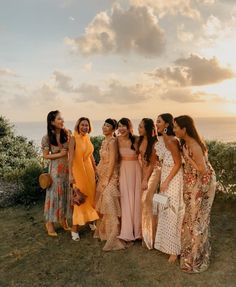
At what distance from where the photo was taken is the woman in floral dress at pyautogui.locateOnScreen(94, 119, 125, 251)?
7.22 m

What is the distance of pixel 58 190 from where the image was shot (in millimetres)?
7895

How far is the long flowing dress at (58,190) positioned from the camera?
25.7ft

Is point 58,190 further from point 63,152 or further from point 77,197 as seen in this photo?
point 63,152

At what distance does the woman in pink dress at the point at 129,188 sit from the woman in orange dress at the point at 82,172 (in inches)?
26.8

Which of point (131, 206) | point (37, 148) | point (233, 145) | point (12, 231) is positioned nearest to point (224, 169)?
point (233, 145)

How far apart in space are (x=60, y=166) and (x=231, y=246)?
139 inches

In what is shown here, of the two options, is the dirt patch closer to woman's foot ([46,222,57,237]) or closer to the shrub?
woman's foot ([46,222,57,237])

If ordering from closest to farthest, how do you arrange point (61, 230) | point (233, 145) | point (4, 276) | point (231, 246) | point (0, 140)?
point (4, 276) < point (231, 246) < point (61, 230) < point (233, 145) < point (0, 140)

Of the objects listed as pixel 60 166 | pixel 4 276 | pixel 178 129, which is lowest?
pixel 4 276

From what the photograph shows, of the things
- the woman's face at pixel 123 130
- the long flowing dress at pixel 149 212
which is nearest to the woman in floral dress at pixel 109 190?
the woman's face at pixel 123 130

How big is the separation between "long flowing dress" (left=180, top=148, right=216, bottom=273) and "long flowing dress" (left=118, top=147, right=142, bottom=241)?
3.79 feet

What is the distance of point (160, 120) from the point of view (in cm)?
657

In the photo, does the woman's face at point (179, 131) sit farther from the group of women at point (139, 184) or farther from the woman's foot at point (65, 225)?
the woman's foot at point (65, 225)

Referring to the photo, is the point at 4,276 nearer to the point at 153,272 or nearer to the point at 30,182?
the point at 153,272
